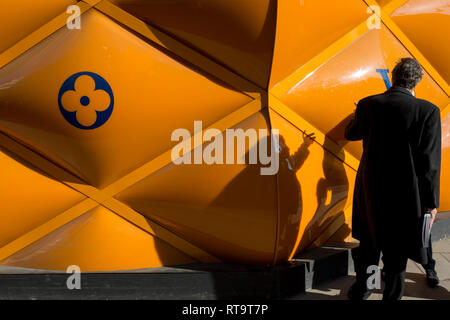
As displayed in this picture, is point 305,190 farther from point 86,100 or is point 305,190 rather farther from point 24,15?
point 24,15

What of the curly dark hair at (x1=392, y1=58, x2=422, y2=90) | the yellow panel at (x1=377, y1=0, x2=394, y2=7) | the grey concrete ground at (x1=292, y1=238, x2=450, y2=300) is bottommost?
the grey concrete ground at (x1=292, y1=238, x2=450, y2=300)

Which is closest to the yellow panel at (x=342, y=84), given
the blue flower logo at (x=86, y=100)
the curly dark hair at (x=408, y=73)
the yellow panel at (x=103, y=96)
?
the yellow panel at (x=103, y=96)

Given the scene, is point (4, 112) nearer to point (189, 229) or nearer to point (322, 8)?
point (189, 229)

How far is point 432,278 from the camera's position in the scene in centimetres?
347

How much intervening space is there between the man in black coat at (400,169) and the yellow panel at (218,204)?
74cm

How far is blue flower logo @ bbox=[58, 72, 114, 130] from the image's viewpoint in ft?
10.5

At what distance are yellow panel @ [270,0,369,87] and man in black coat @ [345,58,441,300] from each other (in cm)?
67

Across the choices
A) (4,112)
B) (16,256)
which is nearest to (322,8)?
(4,112)

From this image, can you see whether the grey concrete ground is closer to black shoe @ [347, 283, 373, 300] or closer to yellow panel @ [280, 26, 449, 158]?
black shoe @ [347, 283, 373, 300]

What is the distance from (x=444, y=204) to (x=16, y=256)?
156 inches

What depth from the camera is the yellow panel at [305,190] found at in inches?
129

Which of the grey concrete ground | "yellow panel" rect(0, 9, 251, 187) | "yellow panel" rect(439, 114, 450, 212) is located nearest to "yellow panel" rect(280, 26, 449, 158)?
"yellow panel" rect(0, 9, 251, 187)

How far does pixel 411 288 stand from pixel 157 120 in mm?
2444

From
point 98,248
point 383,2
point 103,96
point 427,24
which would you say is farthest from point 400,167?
point 98,248
